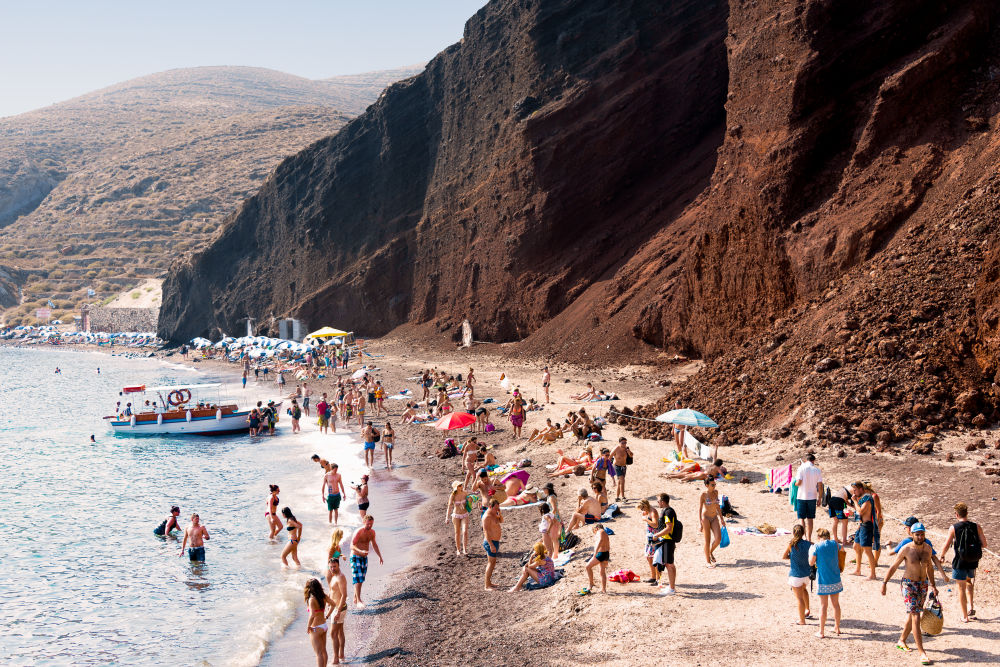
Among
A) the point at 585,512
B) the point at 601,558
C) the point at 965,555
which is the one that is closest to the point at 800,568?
the point at 965,555

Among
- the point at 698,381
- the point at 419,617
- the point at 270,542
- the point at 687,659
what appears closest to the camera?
the point at 687,659

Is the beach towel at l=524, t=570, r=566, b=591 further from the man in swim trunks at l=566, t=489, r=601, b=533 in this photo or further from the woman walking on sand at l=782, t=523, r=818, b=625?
the woman walking on sand at l=782, t=523, r=818, b=625

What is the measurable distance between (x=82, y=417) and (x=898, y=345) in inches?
1575

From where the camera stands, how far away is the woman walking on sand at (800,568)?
29.2ft

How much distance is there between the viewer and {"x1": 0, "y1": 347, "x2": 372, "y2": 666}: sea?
506 inches

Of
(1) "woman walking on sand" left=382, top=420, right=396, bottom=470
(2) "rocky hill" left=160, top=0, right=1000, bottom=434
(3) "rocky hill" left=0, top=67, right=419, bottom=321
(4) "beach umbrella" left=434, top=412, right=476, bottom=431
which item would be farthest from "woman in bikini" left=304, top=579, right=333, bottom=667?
(3) "rocky hill" left=0, top=67, right=419, bottom=321

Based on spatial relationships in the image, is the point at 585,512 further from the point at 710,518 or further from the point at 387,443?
the point at 387,443

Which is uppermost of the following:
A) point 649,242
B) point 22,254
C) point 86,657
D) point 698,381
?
point 22,254

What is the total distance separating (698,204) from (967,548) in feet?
96.1

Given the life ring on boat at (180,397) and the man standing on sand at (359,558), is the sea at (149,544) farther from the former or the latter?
the life ring on boat at (180,397)

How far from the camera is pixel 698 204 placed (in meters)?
36.2

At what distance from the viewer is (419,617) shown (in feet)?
39.6

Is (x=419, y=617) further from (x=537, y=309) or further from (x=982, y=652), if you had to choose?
(x=537, y=309)

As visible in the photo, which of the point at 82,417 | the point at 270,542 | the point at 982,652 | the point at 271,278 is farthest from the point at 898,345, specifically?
the point at 271,278
